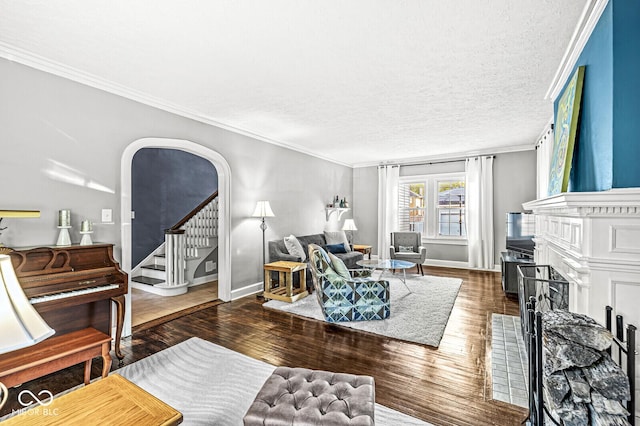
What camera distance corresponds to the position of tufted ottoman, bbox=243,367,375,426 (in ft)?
4.30

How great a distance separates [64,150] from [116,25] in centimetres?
134

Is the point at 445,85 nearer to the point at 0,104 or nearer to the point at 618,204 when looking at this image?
the point at 618,204

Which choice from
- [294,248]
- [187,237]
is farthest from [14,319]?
[187,237]

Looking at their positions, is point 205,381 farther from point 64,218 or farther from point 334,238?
point 334,238

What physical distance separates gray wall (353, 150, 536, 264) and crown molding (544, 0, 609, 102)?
329 centimetres

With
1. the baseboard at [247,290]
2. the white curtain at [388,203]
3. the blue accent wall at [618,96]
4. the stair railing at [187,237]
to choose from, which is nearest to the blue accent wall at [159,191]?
the stair railing at [187,237]

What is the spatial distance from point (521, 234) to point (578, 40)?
332 centimetres

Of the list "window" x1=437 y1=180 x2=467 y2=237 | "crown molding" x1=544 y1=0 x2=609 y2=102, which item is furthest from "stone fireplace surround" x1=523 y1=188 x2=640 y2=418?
"window" x1=437 y1=180 x2=467 y2=237

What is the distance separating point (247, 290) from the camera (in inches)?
182

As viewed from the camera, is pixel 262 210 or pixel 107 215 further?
pixel 262 210

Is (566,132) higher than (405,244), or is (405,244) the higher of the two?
(566,132)

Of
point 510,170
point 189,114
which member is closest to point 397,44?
point 189,114

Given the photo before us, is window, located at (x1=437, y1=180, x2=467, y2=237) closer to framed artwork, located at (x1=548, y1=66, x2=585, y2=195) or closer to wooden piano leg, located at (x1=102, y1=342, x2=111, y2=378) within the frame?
framed artwork, located at (x1=548, y1=66, x2=585, y2=195)

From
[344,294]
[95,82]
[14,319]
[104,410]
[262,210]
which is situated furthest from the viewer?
[262,210]
